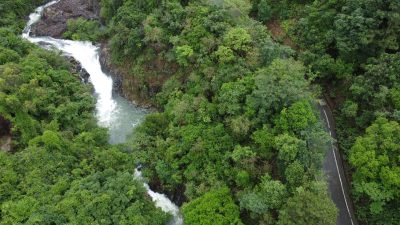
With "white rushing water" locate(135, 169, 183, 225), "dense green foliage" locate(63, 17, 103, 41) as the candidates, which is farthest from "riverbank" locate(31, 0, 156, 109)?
"white rushing water" locate(135, 169, 183, 225)

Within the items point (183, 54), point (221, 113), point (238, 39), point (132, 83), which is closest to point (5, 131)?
point (132, 83)

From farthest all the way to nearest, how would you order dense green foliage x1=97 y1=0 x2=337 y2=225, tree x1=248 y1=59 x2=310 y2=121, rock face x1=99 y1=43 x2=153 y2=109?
1. rock face x1=99 y1=43 x2=153 y2=109
2. tree x1=248 y1=59 x2=310 y2=121
3. dense green foliage x1=97 y1=0 x2=337 y2=225

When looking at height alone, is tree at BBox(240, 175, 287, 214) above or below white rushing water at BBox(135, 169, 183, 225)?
above

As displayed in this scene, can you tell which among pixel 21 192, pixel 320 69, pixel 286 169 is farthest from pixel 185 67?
pixel 21 192

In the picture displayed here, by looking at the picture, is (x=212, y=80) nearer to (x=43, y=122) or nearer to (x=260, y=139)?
(x=260, y=139)

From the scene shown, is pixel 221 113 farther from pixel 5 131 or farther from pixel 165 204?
pixel 5 131

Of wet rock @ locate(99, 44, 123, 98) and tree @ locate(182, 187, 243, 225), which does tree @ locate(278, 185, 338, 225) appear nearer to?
tree @ locate(182, 187, 243, 225)

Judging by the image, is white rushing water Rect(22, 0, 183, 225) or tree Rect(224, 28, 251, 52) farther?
tree Rect(224, 28, 251, 52)
